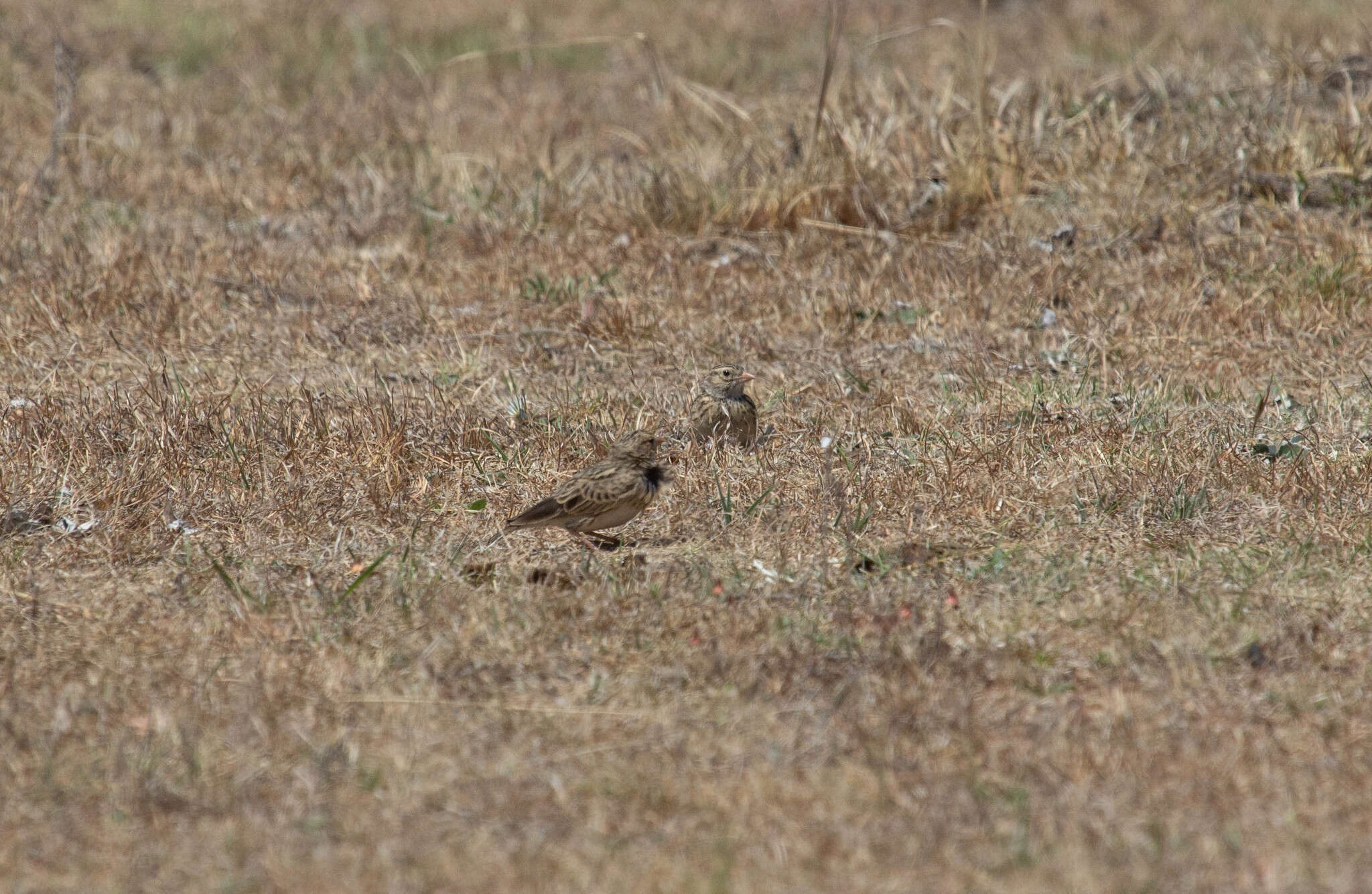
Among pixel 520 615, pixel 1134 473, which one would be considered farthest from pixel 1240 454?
pixel 520 615

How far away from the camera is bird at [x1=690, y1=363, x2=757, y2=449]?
6.87 m

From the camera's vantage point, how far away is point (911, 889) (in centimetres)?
368

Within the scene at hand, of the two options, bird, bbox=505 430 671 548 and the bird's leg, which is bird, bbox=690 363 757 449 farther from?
the bird's leg

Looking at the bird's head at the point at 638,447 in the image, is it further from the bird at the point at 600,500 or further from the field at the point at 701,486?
the field at the point at 701,486

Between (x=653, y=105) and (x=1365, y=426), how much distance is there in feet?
23.0

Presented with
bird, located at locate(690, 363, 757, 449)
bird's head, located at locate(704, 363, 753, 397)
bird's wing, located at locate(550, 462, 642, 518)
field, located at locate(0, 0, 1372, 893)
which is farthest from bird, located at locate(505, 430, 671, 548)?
bird's head, located at locate(704, 363, 753, 397)

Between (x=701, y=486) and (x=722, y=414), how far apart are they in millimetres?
580

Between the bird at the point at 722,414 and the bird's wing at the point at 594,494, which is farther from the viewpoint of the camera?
the bird at the point at 722,414

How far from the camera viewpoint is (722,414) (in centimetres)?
688

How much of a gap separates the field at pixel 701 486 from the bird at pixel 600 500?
0.14 m

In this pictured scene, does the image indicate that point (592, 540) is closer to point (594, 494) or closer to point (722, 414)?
point (594, 494)

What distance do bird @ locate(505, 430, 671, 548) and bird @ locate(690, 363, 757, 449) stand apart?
0.87m

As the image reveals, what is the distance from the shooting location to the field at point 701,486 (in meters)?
4.01

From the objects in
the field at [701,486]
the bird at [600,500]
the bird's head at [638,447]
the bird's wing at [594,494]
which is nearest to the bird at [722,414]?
the field at [701,486]
